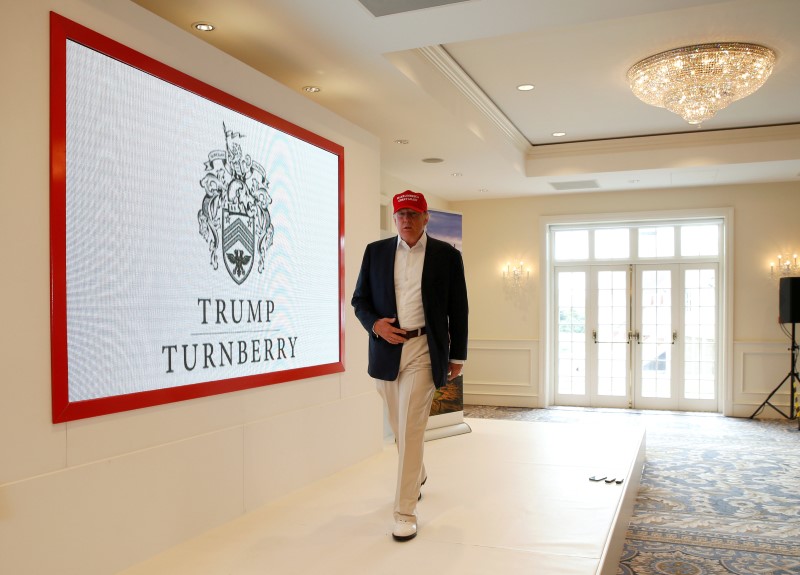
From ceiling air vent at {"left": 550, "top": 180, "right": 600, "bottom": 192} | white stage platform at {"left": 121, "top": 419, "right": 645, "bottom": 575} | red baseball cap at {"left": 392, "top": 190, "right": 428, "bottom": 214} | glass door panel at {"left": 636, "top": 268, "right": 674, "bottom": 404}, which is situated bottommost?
white stage platform at {"left": 121, "top": 419, "right": 645, "bottom": 575}

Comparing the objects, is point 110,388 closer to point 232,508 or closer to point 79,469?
point 79,469

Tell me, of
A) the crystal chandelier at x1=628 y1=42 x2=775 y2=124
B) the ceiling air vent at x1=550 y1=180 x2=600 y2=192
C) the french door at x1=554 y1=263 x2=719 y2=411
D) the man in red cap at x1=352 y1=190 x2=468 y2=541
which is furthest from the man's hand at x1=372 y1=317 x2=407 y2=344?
the french door at x1=554 y1=263 x2=719 y2=411

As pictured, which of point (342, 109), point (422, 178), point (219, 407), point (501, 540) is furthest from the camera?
point (422, 178)

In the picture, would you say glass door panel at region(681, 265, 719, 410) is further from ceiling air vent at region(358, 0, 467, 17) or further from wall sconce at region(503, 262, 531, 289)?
ceiling air vent at region(358, 0, 467, 17)

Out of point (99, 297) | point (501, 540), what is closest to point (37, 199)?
point (99, 297)

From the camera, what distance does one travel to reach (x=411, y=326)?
10.3ft

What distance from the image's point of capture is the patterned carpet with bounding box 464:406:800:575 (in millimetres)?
3356

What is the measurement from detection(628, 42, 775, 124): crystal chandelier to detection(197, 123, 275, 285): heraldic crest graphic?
303 centimetres

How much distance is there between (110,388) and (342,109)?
9.60 ft

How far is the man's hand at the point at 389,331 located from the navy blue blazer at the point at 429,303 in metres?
0.04

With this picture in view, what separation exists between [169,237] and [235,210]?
0.48 metres

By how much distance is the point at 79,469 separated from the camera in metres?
2.48

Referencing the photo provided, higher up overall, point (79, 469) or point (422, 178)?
point (422, 178)

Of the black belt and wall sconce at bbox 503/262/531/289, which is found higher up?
wall sconce at bbox 503/262/531/289
